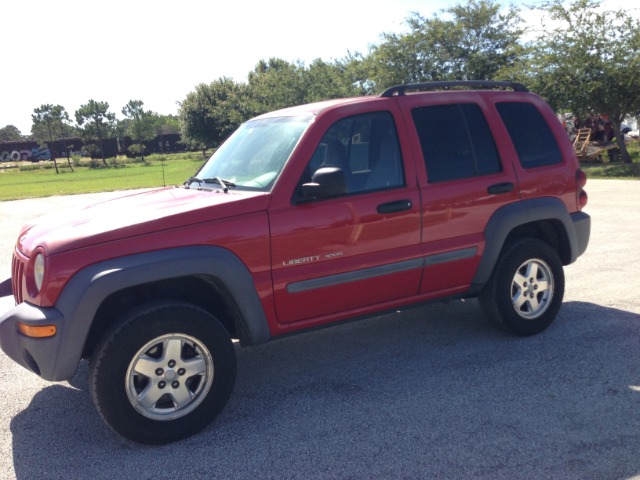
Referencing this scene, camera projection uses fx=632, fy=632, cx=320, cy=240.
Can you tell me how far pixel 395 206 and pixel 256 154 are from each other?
3.55 feet

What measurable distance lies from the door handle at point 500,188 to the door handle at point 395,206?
2.63 feet

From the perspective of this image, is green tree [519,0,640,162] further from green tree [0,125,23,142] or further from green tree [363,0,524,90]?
green tree [0,125,23,142]

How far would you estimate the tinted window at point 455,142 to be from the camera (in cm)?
472

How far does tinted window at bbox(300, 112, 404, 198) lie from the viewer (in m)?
4.35

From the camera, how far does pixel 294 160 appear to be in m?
4.18

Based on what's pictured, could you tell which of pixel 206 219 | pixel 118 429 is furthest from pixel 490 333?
pixel 118 429

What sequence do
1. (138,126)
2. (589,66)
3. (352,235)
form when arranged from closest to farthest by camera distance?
1. (352,235)
2. (589,66)
3. (138,126)

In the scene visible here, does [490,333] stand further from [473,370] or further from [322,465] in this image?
[322,465]

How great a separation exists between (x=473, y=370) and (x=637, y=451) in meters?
1.35

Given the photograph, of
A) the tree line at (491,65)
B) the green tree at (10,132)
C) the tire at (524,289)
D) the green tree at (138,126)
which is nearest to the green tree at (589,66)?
the tree line at (491,65)

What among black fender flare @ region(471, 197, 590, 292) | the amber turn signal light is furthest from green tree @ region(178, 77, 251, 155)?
the amber turn signal light

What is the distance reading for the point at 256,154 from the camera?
461 centimetres

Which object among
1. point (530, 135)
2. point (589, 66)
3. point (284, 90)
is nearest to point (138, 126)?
point (284, 90)

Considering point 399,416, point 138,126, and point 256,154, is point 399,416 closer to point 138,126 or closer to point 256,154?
point 256,154
